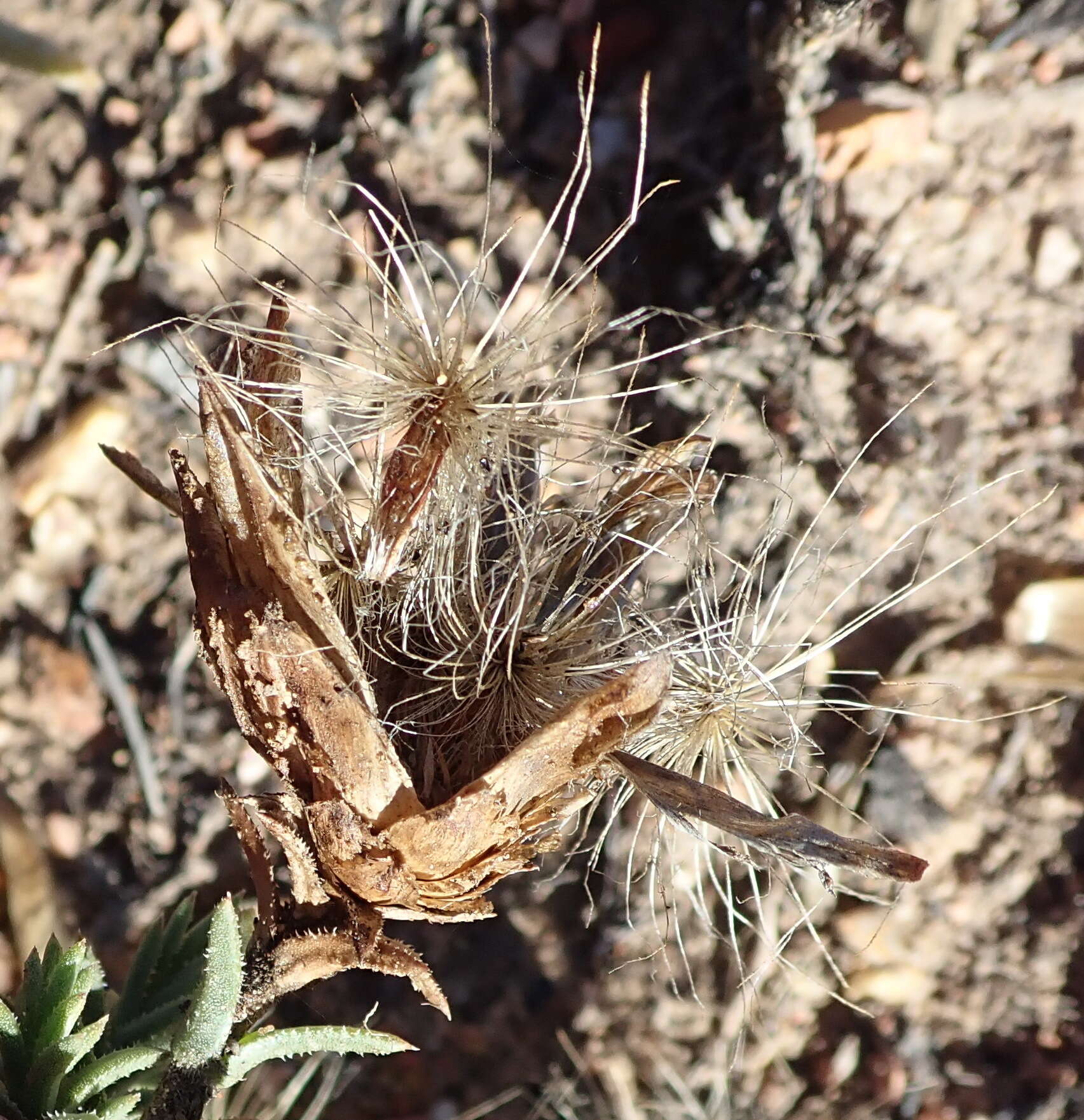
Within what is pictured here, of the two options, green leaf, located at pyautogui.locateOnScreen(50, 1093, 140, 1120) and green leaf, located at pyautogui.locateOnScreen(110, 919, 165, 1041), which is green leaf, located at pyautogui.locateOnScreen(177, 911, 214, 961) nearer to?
green leaf, located at pyautogui.locateOnScreen(110, 919, 165, 1041)

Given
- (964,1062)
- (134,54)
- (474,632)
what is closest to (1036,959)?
(964,1062)

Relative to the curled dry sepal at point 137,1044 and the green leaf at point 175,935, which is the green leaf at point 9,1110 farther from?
the green leaf at point 175,935

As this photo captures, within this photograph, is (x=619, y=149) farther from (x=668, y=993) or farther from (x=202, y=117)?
(x=668, y=993)

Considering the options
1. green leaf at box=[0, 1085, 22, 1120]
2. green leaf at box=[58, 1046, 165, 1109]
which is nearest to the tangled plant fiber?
green leaf at box=[58, 1046, 165, 1109]

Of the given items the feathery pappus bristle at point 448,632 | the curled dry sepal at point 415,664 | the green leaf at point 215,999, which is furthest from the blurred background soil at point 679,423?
the green leaf at point 215,999

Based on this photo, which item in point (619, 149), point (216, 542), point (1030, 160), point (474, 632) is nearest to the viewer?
point (216, 542)

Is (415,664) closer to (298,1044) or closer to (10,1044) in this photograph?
(298,1044)
